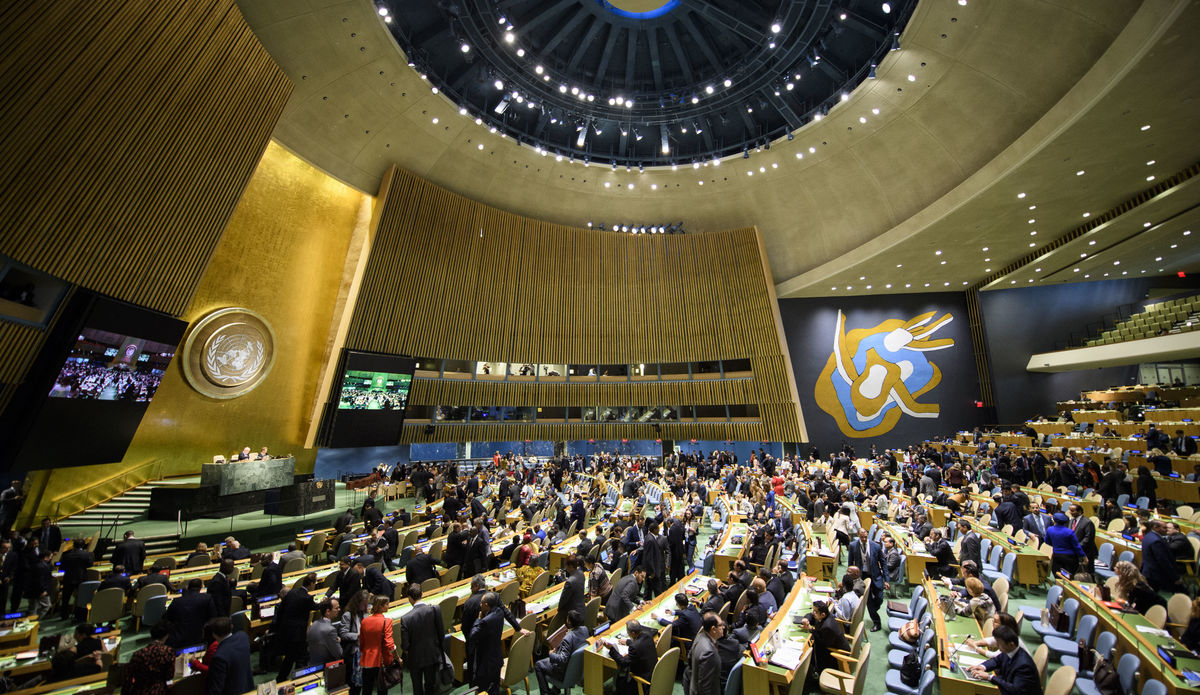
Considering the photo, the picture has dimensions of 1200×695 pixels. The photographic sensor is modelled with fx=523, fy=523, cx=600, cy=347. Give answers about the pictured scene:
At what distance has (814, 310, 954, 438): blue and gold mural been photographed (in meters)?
21.8

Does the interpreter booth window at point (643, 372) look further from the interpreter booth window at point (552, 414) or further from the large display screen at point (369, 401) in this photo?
the large display screen at point (369, 401)

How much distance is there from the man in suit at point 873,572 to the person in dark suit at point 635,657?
326 cm

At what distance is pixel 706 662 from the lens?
4098 millimetres

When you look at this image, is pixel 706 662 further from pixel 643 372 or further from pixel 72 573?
pixel 643 372

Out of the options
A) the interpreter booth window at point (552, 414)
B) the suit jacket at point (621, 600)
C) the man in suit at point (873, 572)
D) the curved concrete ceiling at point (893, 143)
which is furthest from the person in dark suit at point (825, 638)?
the interpreter booth window at point (552, 414)

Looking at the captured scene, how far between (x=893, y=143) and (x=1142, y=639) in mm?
16500

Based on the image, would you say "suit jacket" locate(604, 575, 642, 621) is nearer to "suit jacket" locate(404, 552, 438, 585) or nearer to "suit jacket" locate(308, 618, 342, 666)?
"suit jacket" locate(404, 552, 438, 585)

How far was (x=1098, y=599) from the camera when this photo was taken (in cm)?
488

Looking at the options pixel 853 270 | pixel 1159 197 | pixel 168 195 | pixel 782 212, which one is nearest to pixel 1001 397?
pixel 853 270

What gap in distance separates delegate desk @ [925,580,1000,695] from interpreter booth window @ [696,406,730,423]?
683 inches

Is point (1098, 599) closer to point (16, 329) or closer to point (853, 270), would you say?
point (16, 329)

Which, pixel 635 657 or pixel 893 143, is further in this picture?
pixel 893 143

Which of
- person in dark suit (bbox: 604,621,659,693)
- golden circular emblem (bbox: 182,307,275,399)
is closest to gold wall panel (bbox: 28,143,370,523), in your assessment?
golden circular emblem (bbox: 182,307,275,399)

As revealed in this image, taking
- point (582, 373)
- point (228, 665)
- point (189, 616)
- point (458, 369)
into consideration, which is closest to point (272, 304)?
point (458, 369)
